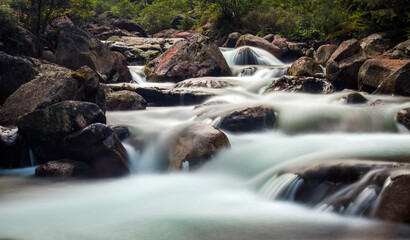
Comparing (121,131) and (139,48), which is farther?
(139,48)

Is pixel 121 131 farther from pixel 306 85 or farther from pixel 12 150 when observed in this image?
pixel 306 85

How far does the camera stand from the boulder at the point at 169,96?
33.7ft

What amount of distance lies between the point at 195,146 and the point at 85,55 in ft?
26.6

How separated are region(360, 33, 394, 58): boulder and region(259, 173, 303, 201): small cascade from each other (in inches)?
379

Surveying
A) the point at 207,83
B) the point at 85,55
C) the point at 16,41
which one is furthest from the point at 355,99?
the point at 16,41

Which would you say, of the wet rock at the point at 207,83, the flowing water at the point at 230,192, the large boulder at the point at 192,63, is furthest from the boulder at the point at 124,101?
the large boulder at the point at 192,63

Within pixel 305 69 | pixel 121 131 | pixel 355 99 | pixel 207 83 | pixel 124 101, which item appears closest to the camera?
pixel 121 131

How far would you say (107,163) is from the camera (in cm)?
583

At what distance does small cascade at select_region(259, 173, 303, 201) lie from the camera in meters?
4.21

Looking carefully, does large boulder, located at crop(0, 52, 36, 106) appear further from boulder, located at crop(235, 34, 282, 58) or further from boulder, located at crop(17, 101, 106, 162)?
boulder, located at crop(235, 34, 282, 58)

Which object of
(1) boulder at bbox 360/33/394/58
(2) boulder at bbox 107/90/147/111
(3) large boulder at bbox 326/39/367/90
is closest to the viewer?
(2) boulder at bbox 107/90/147/111

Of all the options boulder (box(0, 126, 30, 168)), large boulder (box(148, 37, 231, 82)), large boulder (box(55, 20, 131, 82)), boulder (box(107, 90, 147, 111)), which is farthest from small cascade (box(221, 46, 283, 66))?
boulder (box(0, 126, 30, 168))

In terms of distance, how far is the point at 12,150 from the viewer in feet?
20.4

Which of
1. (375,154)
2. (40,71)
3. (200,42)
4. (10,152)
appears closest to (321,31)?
(200,42)
